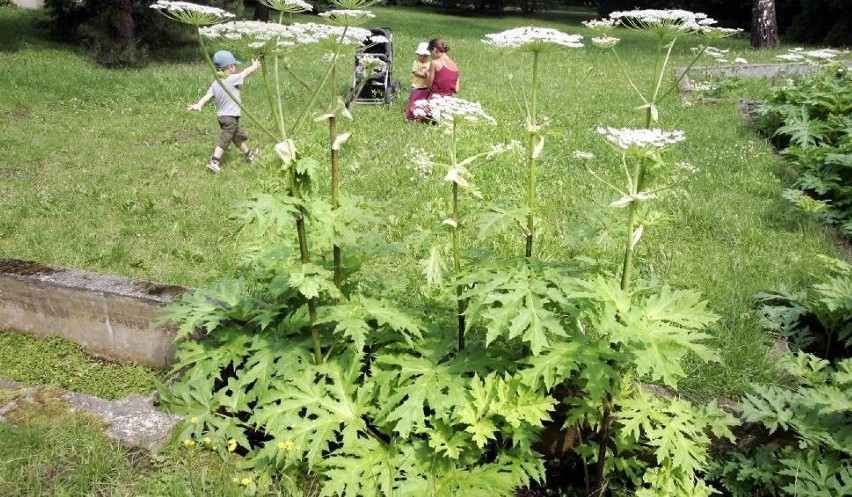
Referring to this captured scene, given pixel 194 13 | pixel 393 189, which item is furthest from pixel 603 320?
pixel 393 189

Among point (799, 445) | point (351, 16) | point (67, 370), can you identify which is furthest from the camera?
point (67, 370)

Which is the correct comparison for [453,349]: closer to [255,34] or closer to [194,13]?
[255,34]

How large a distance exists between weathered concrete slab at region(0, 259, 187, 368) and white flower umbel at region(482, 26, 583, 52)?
2916 mm

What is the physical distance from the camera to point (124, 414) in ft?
11.9

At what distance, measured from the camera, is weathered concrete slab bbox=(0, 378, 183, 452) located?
345 centimetres

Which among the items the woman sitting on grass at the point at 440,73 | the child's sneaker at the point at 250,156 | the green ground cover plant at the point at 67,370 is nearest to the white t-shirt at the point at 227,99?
the child's sneaker at the point at 250,156

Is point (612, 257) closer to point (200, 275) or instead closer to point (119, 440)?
point (200, 275)

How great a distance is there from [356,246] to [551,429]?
1.53 m

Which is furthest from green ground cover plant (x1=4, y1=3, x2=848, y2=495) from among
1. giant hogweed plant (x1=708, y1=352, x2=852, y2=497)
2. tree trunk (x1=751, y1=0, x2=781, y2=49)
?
tree trunk (x1=751, y1=0, x2=781, y2=49)

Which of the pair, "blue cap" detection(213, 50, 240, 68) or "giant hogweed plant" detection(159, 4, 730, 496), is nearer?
"giant hogweed plant" detection(159, 4, 730, 496)

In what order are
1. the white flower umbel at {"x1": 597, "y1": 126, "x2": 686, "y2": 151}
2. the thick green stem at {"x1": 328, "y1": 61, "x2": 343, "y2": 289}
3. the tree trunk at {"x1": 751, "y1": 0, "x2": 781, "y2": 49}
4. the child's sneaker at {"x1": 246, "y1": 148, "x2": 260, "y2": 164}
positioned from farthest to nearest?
the tree trunk at {"x1": 751, "y1": 0, "x2": 781, "y2": 49}, the child's sneaker at {"x1": 246, "y1": 148, "x2": 260, "y2": 164}, the thick green stem at {"x1": 328, "y1": 61, "x2": 343, "y2": 289}, the white flower umbel at {"x1": 597, "y1": 126, "x2": 686, "y2": 151}

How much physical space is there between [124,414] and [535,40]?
113 inches

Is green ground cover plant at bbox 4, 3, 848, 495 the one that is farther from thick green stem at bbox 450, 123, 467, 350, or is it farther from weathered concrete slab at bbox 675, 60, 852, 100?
weathered concrete slab at bbox 675, 60, 852, 100

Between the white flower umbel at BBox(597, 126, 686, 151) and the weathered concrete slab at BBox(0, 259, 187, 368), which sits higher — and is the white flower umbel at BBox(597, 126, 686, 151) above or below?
above
